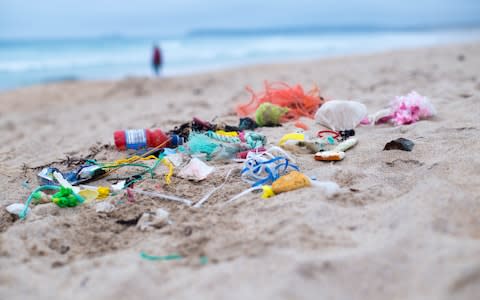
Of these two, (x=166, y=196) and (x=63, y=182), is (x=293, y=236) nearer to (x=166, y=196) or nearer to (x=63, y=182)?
(x=166, y=196)

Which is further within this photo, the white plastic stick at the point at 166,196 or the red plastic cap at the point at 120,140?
the red plastic cap at the point at 120,140

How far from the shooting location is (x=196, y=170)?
9.00 feet

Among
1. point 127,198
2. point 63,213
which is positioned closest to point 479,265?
point 127,198

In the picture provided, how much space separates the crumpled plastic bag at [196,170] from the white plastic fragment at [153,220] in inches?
18.9

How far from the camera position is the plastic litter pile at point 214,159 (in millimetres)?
2398

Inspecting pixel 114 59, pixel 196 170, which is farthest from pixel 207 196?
pixel 114 59

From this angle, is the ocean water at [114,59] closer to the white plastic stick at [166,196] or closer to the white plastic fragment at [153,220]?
the white plastic stick at [166,196]

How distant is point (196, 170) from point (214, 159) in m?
0.26

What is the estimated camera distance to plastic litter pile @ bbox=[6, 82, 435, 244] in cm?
240

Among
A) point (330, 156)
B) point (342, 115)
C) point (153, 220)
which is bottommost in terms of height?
point (153, 220)

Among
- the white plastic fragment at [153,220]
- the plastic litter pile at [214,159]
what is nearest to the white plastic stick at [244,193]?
the plastic litter pile at [214,159]

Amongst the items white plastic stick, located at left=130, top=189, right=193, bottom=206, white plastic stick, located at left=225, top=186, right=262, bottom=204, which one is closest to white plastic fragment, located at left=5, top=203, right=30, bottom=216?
white plastic stick, located at left=130, top=189, right=193, bottom=206

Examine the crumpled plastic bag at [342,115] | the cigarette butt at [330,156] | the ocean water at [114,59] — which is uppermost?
the crumpled plastic bag at [342,115]

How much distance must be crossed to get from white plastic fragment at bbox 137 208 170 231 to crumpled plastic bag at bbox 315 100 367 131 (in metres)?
1.84
